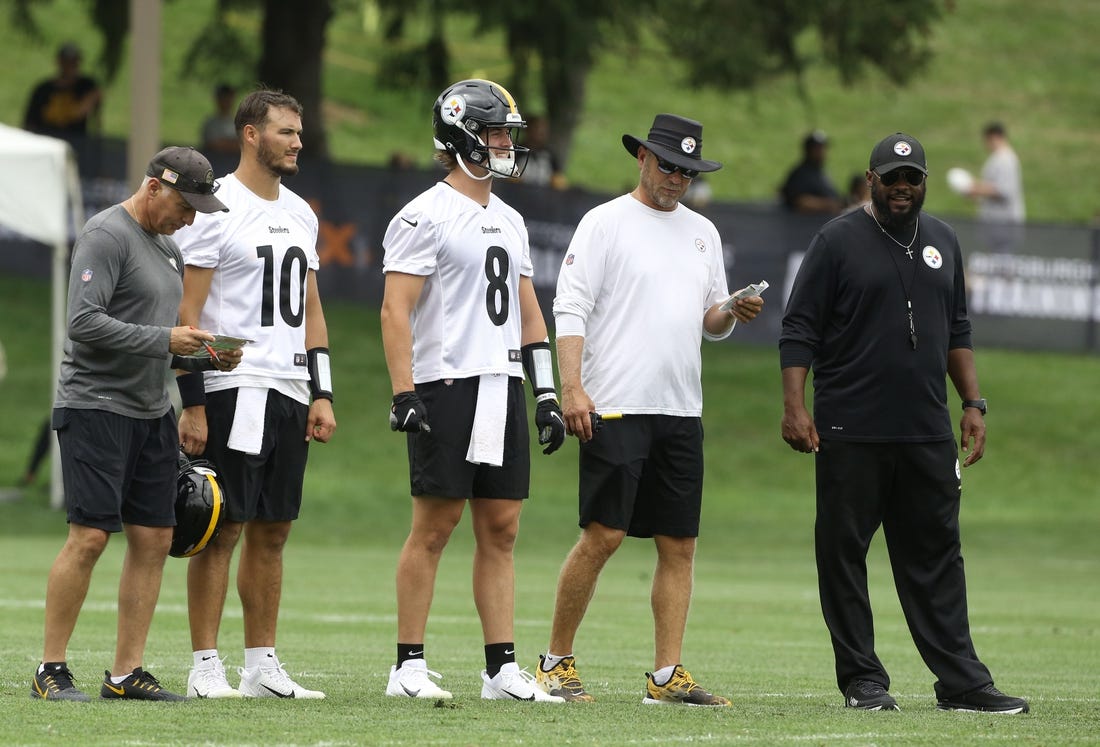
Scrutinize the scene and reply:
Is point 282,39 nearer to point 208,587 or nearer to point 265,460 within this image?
point 265,460

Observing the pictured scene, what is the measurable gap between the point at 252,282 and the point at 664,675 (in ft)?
7.92

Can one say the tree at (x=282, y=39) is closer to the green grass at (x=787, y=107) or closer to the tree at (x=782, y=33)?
the tree at (x=782, y=33)

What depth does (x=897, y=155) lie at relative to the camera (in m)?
8.51

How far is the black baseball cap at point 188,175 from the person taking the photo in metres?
7.96

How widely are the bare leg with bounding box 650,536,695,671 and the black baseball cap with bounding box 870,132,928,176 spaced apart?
1800 mm

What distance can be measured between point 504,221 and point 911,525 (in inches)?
86.3

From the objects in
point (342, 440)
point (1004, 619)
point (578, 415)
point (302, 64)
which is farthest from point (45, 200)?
point (578, 415)

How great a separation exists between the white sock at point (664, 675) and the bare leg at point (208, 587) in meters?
1.87

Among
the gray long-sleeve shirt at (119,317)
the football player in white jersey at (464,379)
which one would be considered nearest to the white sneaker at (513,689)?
the football player in white jersey at (464,379)

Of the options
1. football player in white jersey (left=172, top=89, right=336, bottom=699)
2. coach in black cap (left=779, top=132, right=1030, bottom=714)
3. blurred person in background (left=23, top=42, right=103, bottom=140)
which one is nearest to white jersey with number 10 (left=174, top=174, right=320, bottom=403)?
football player in white jersey (left=172, top=89, right=336, bottom=699)

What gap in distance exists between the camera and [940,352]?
862 cm

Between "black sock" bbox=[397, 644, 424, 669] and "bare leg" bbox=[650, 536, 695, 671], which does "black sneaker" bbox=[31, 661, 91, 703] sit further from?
"bare leg" bbox=[650, 536, 695, 671]

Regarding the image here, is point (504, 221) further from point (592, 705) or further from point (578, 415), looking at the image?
point (592, 705)

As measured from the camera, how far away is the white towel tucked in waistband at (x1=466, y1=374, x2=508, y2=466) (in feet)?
27.7
